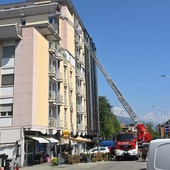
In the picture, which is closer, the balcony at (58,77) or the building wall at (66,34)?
the balcony at (58,77)

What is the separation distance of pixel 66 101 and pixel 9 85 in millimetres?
13532

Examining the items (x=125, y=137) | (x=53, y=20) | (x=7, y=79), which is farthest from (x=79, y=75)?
(x=125, y=137)

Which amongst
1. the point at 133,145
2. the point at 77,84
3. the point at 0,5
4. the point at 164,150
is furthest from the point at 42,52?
the point at 164,150

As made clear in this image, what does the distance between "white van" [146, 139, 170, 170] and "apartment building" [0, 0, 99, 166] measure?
25.3m

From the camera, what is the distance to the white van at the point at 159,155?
205 inches

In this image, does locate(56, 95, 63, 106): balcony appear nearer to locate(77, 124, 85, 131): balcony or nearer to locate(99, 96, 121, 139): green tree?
locate(77, 124, 85, 131): balcony

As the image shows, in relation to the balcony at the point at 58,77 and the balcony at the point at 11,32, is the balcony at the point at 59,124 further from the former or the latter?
the balcony at the point at 11,32

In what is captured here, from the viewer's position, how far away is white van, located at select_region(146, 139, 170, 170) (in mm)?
5211

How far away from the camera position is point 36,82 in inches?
1308

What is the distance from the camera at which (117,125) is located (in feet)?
278

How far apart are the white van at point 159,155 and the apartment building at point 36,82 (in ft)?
83.2

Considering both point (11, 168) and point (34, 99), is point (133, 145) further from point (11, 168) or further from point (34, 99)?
point (11, 168)

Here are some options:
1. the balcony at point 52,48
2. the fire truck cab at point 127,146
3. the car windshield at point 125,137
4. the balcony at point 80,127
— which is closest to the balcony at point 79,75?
the balcony at point 80,127

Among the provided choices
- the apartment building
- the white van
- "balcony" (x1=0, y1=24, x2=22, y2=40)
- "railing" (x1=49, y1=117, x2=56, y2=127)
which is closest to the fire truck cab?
the apartment building
